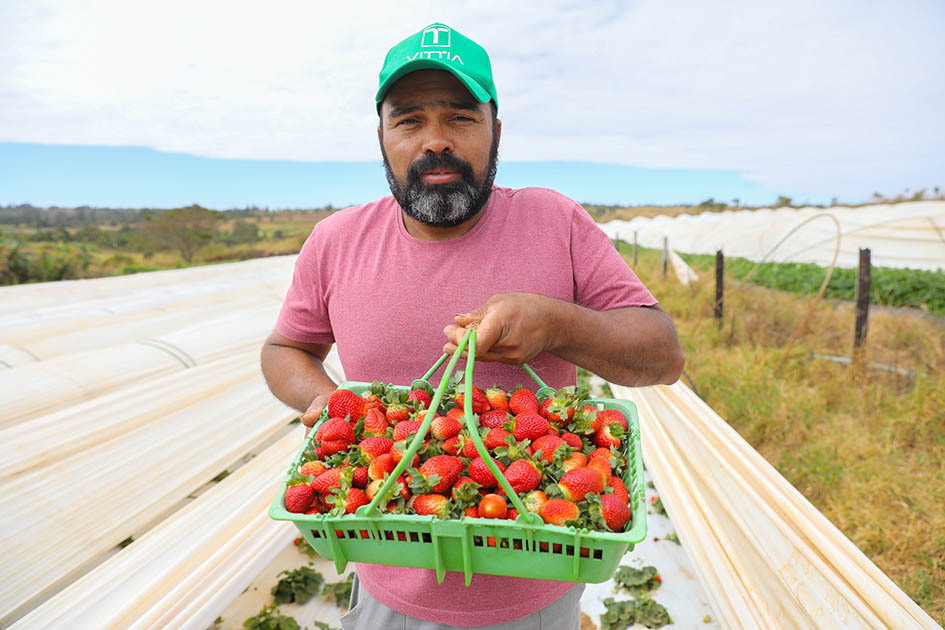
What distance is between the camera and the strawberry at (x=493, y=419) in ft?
4.09

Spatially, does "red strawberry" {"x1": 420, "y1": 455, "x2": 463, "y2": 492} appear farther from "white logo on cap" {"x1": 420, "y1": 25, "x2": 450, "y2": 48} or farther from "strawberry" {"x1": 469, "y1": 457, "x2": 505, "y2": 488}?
"white logo on cap" {"x1": 420, "y1": 25, "x2": 450, "y2": 48}

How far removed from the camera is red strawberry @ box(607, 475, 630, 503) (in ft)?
3.60

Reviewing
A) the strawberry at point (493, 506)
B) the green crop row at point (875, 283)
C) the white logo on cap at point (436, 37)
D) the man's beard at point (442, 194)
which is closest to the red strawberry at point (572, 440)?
the strawberry at point (493, 506)

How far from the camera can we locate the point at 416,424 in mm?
1201

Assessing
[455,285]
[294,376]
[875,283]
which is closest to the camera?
[455,285]

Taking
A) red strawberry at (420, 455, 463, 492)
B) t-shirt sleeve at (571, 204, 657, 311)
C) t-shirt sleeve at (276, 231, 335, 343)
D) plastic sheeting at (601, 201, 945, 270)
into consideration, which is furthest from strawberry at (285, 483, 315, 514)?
plastic sheeting at (601, 201, 945, 270)

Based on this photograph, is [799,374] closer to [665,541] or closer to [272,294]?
[665,541]

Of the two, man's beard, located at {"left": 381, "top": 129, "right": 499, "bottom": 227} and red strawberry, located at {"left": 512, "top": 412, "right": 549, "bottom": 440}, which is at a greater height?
man's beard, located at {"left": 381, "top": 129, "right": 499, "bottom": 227}

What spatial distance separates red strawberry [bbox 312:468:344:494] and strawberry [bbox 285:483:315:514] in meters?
0.03

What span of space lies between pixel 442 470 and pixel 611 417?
0.41 m

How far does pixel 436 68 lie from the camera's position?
146 centimetres

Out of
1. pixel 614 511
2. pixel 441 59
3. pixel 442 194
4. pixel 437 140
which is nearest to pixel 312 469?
pixel 614 511

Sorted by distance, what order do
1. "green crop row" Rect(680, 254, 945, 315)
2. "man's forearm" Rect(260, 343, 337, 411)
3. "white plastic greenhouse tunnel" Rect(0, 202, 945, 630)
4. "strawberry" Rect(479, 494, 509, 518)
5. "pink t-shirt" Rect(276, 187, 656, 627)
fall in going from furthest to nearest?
"green crop row" Rect(680, 254, 945, 315), "white plastic greenhouse tunnel" Rect(0, 202, 945, 630), "man's forearm" Rect(260, 343, 337, 411), "pink t-shirt" Rect(276, 187, 656, 627), "strawberry" Rect(479, 494, 509, 518)

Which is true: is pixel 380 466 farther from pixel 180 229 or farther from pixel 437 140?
pixel 180 229
